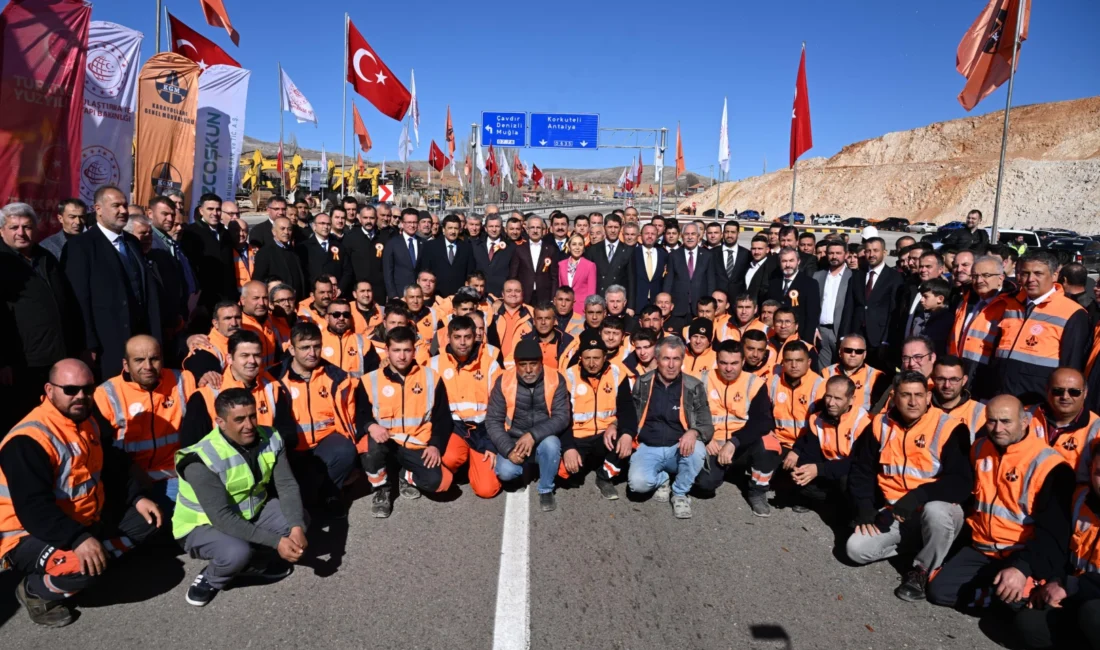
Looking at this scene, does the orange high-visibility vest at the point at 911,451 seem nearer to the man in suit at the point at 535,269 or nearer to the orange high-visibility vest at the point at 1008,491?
the orange high-visibility vest at the point at 1008,491

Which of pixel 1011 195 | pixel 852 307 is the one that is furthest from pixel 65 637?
pixel 1011 195

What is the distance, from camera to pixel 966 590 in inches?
139

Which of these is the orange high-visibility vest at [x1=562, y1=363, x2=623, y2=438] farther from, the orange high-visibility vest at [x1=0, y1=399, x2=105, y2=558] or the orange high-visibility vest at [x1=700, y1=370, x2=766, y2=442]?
the orange high-visibility vest at [x1=0, y1=399, x2=105, y2=558]

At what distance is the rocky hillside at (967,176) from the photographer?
5200cm

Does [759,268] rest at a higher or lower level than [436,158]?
lower

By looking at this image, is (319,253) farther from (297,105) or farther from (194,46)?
(297,105)

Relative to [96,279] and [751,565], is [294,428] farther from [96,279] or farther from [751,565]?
[751,565]

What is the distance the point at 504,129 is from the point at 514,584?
23.9 m

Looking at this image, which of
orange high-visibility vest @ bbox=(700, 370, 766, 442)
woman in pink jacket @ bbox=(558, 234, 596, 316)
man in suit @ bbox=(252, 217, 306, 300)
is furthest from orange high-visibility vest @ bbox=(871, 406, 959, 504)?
man in suit @ bbox=(252, 217, 306, 300)

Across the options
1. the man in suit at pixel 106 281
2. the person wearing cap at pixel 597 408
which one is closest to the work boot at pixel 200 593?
the man in suit at pixel 106 281

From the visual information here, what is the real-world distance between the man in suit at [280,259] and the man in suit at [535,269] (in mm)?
2644

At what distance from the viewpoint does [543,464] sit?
192 inches

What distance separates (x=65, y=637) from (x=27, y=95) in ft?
16.1

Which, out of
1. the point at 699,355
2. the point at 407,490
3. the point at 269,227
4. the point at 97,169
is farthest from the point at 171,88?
the point at 699,355
